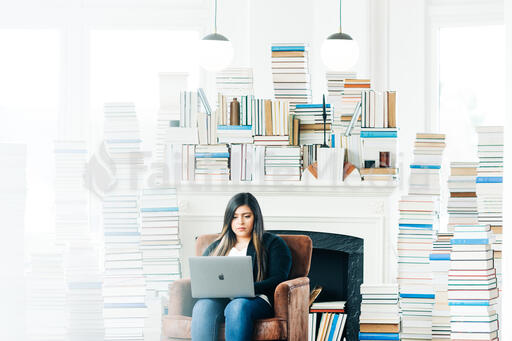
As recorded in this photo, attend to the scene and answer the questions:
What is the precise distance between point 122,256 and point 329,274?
166 cm

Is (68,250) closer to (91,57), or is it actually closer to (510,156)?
(91,57)

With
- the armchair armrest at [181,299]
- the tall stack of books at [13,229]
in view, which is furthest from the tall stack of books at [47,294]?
the tall stack of books at [13,229]

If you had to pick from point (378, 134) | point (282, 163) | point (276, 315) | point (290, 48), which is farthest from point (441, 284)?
point (290, 48)

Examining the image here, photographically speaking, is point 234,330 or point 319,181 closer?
point 234,330

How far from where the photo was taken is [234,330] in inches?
181

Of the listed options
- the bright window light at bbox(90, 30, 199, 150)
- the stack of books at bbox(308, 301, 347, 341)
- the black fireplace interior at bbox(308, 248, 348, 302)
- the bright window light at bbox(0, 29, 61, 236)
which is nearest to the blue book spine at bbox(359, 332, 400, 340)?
the stack of books at bbox(308, 301, 347, 341)

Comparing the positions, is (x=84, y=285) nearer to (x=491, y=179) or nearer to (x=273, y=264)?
(x=273, y=264)

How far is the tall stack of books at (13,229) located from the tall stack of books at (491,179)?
3.94m

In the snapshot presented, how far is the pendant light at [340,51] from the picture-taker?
559 cm

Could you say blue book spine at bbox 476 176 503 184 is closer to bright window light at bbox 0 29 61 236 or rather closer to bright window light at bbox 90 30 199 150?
bright window light at bbox 90 30 199 150

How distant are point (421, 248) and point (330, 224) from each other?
2.34 feet

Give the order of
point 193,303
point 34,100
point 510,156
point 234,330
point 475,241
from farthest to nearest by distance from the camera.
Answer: point 34,100 → point 193,303 → point 234,330 → point 475,241 → point 510,156

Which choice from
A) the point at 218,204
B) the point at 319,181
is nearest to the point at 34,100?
the point at 218,204

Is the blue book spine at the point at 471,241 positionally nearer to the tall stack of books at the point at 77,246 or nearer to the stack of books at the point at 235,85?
the stack of books at the point at 235,85
